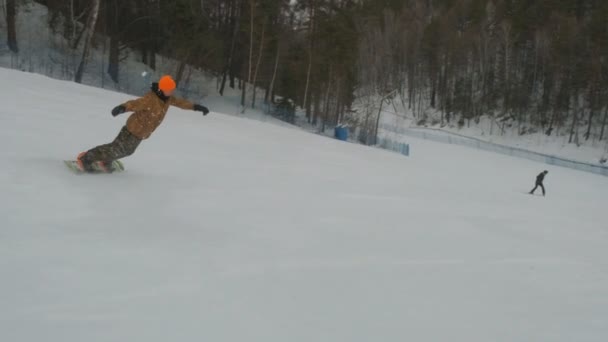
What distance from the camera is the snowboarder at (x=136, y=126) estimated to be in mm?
5969

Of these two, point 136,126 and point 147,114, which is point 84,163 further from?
point 147,114

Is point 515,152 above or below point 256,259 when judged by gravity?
above

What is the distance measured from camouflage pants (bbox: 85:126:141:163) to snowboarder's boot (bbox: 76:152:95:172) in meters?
0.03

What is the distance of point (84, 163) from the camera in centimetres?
598

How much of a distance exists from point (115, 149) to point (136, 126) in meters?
0.42

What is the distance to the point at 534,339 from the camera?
334cm

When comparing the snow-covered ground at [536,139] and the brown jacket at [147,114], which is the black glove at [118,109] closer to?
the brown jacket at [147,114]

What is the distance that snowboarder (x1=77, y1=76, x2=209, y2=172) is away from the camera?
5969 millimetres

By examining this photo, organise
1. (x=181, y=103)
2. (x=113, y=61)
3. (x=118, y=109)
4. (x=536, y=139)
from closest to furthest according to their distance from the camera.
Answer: (x=118, y=109) → (x=181, y=103) → (x=113, y=61) → (x=536, y=139)

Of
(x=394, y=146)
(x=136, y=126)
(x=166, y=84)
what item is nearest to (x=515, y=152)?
(x=394, y=146)

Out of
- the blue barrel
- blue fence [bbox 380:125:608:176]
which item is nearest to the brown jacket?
the blue barrel

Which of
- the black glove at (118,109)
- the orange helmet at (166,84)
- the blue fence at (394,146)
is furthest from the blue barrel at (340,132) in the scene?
the black glove at (118,109)

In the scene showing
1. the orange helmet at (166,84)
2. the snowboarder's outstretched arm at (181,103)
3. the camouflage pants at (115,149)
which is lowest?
the camouflage pants at (115,149)

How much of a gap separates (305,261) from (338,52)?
32.0m
